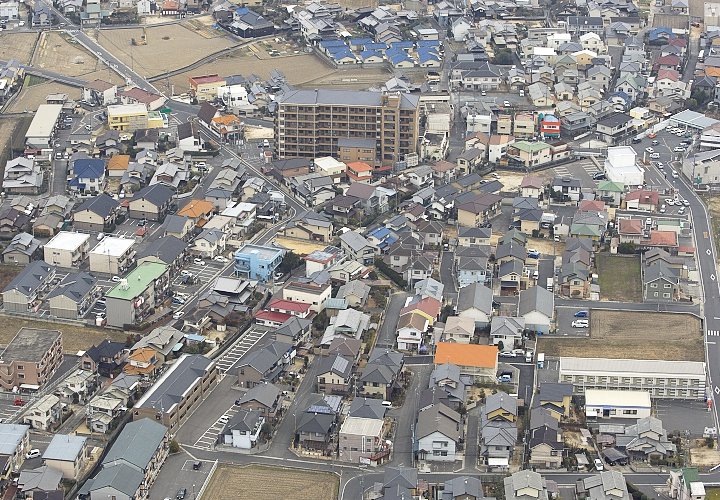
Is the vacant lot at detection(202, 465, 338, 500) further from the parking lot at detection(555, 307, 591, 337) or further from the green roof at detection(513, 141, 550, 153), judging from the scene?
the green roof at detection(513, 141, 550, 153)

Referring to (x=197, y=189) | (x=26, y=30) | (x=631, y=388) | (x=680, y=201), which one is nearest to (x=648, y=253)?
(x=680, y=201)

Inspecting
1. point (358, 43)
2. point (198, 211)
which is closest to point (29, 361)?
point (198, 211)

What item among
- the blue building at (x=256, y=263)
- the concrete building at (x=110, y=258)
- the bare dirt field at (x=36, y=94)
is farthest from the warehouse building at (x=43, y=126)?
the blue building at (x=256, y=263)

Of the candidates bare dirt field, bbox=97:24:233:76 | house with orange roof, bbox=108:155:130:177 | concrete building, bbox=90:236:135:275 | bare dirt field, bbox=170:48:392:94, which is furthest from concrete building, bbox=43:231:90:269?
bare dirt field, bbox=97:24:233:76

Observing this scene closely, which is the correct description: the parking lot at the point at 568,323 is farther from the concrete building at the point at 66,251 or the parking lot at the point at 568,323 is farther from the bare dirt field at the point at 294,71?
the bare dirt field at the point at 294,71

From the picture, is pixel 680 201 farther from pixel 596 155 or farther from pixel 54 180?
pixel 54 180

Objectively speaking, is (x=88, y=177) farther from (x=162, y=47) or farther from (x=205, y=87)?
(x=162, y=47)
